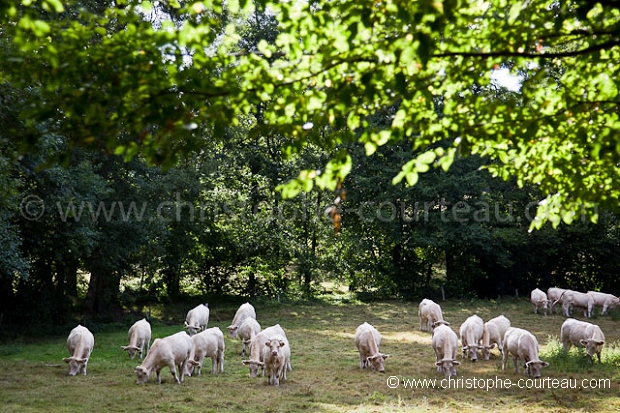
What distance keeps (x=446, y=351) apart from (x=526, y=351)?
1.87m

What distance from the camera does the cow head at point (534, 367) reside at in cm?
1312

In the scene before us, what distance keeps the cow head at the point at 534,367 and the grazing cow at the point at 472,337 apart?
2.23 meters

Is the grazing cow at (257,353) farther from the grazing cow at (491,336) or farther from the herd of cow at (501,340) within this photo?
the grazing cow at (491,336)

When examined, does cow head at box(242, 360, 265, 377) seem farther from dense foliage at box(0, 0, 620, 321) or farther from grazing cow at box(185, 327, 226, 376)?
dense foliage at box(0, 0, 620, 321)

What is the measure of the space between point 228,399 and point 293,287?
825 inches

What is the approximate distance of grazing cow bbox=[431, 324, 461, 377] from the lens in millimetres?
13648

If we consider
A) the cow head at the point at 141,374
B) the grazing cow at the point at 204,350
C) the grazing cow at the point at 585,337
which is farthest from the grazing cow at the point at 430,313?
the cow head at the point at 141,374

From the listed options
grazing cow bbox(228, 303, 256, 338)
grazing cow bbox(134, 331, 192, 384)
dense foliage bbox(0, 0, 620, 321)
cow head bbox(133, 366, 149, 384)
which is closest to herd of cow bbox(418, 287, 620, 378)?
dense foliage bbox(0, 0, 620, 321)

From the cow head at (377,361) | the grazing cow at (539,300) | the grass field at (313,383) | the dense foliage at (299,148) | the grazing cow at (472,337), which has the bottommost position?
the grass field at (313,383)

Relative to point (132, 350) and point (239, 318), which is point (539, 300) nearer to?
point (239, 318)

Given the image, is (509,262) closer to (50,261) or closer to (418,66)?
(50,261)

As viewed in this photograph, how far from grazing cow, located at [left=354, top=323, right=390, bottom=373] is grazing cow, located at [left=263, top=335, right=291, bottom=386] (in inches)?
89.2

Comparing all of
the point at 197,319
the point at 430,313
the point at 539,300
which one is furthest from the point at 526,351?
→ the point at 539,300

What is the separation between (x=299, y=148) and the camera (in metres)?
4.73
